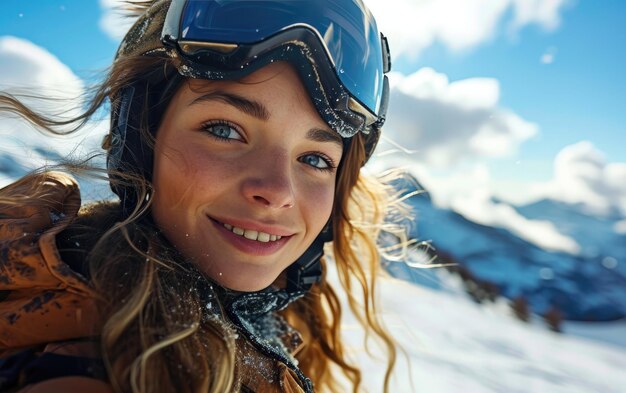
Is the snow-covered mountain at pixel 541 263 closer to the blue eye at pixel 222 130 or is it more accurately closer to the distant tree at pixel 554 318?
the distant tree at pixel 554 318

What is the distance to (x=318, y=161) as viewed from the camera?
6.10 feet

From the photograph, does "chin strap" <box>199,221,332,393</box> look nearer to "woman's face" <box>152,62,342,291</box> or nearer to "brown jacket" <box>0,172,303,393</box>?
"woman's face" <box>152,62,342,291</box>

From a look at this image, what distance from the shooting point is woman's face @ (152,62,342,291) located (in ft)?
4.97

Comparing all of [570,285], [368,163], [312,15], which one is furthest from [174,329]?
[570,285]

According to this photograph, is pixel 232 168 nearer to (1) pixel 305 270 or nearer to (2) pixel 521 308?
Result: (1) pixel 305 270

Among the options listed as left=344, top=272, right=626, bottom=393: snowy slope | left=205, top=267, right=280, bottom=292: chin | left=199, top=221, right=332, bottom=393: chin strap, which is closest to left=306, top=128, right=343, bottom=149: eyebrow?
left=205, top=267, right=280, bottom=292: chin

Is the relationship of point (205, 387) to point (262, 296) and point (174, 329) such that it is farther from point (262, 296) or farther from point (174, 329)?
point (262, 296)

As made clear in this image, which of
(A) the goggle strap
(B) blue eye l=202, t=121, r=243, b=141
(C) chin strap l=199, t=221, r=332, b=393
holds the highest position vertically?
(A) the goggle strap

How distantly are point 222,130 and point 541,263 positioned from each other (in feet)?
26.9

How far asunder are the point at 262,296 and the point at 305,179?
54 centimetres

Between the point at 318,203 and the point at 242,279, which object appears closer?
the point at 242,279

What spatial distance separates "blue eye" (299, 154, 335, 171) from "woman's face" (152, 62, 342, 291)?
17 cm

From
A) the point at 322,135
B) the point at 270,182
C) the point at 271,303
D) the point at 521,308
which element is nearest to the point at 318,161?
the point at 322,135

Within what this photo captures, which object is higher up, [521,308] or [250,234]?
[250,234]
